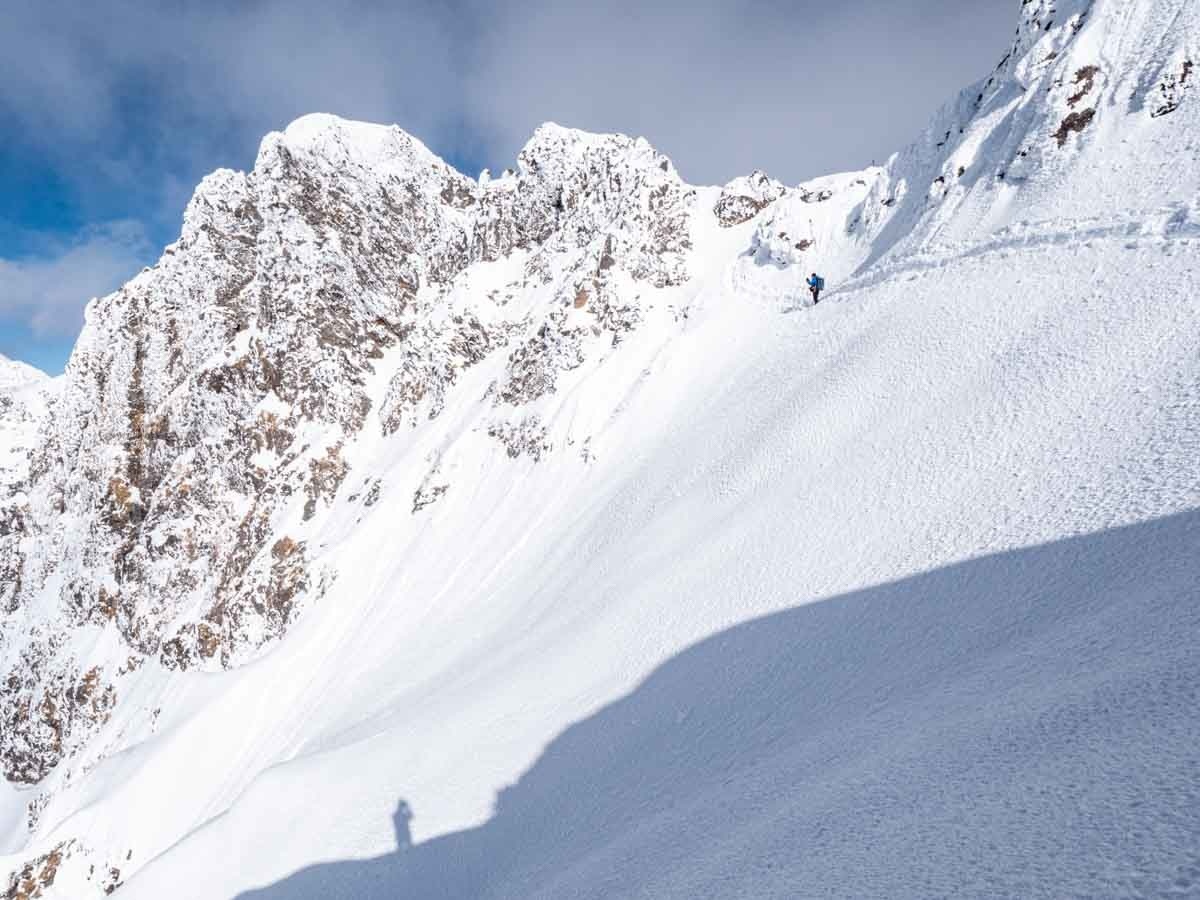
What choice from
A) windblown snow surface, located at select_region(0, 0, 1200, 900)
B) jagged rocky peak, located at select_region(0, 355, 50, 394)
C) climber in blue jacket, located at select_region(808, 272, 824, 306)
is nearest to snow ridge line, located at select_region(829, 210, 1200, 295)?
windblown snow surface, located at select_region(0, 0, 1200, 900)

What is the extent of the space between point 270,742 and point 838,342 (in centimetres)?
3528

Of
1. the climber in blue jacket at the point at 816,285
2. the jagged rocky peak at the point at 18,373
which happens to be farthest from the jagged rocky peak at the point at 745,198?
the jagged rocky peak at the point at 18,373

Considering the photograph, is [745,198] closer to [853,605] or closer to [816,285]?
[816,285]

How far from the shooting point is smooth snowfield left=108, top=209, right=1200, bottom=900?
390 centimetres

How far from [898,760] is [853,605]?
5.62 meters

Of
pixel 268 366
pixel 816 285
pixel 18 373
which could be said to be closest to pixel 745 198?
pixel 816 285

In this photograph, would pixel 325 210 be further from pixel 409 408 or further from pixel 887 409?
pixel 887 409

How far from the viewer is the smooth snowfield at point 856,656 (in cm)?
390

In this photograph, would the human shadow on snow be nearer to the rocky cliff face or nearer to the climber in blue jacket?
the climber in blue jacket

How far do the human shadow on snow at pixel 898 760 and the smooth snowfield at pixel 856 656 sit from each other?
0.03 metres

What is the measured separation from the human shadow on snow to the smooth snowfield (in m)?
0.03

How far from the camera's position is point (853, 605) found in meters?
10.4

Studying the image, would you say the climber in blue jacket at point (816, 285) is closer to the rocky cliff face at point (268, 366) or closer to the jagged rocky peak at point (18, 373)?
the rocky cliff face at point (268, 366)

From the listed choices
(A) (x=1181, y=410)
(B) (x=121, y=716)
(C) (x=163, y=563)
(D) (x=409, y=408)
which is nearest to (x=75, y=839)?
(B) (x=121, y=716)
